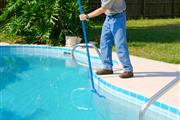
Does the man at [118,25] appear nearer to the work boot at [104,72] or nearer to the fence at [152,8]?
the work boot at [104,72]

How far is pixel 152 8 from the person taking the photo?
2225 cm

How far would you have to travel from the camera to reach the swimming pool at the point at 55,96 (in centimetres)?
595

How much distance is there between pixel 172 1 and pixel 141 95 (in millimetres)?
17469

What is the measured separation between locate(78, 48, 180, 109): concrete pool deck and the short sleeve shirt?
112 centimetres

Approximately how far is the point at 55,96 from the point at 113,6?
5.75 feet

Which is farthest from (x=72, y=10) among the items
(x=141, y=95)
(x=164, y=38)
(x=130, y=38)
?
(x=141, y=95)

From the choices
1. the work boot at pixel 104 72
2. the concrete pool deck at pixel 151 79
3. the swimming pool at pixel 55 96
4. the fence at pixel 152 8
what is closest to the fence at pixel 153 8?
the fence at pixel 152 8

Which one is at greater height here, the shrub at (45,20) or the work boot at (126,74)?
the shrub at (45,20)

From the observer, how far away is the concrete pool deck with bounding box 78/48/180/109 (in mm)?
6129

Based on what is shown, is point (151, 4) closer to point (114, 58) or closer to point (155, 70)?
point (114, 58)

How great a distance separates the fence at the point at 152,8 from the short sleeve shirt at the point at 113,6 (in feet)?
46.7

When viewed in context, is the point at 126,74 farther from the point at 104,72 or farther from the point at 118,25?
the point at 118,25

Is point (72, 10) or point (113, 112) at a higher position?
point (72, 10)

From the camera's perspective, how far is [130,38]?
13.2 metres
